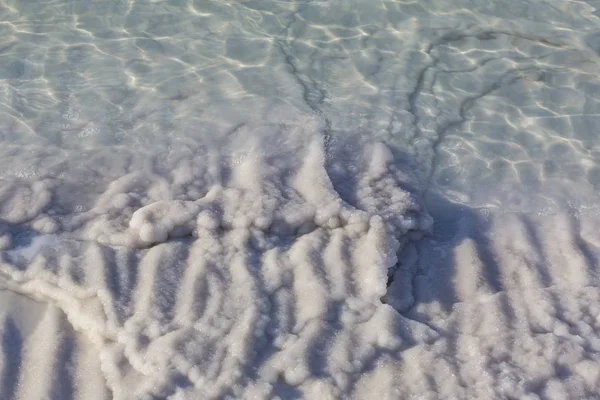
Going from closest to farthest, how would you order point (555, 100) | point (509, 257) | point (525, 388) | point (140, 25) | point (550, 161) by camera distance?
point (525, 388) < point (509, 257) < point (550, 161) < point (555, 100) < point (140, 25)

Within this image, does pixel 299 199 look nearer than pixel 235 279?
No

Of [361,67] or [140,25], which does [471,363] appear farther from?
[140,25]

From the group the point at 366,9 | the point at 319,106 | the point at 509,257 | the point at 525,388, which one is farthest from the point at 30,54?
the point at 525,388
